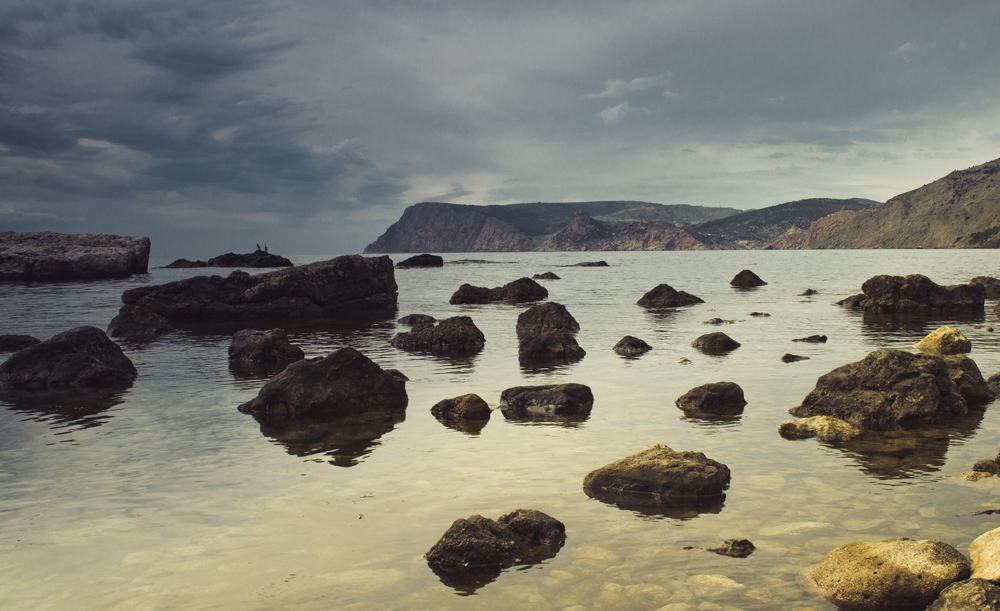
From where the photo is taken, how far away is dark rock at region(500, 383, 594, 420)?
1091 cm

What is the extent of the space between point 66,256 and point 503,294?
174 feet

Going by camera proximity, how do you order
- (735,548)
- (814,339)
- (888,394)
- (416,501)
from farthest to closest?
(814,339) < (888,394) < (416,501) < (735,548)

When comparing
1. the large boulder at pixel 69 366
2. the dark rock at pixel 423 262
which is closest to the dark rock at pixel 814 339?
the large boulder at pixel 69 366

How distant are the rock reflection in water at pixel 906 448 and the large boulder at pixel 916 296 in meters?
20.3

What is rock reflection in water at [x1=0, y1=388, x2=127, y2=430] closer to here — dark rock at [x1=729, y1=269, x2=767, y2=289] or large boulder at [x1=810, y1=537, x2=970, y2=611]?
large boulder at [x1=810, y1=537, x2=970, y2=611]

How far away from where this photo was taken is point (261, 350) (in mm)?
17188

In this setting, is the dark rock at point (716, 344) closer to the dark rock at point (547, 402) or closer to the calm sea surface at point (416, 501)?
the calm sea surface at point (416, 501)

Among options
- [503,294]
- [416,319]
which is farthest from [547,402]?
[503,294]

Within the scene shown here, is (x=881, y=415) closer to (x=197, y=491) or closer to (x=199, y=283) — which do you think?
(x=197, y=491)

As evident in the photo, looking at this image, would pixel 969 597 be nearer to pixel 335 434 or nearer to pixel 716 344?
pixel 335 434

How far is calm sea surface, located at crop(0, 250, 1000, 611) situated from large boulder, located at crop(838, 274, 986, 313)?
17348 mm

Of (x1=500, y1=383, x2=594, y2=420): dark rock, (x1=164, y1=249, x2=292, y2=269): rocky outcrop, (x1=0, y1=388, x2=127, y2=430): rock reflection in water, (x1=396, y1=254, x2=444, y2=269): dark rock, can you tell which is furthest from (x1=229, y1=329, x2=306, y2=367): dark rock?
(x1=396, y1=254, x2=444, y2=269): dark rock

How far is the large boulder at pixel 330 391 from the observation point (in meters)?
11.5

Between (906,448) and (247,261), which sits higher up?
(247,261)
